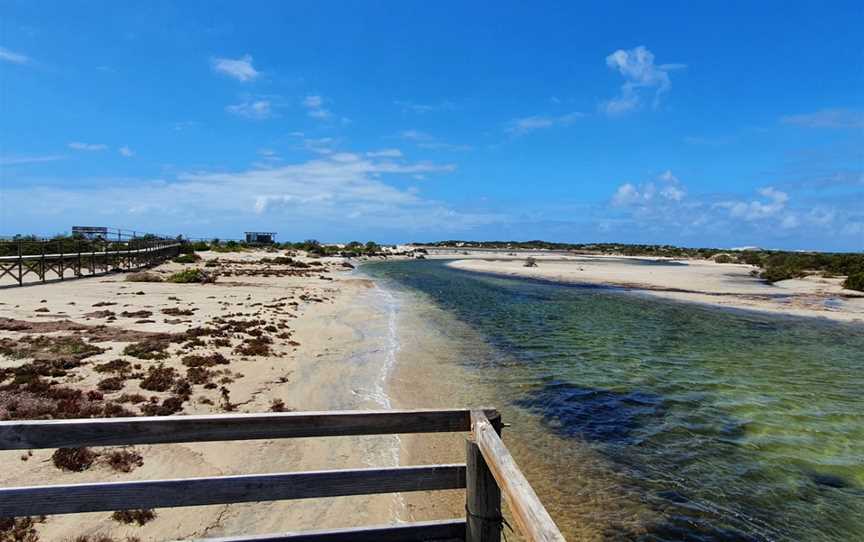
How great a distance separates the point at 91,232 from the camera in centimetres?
5612

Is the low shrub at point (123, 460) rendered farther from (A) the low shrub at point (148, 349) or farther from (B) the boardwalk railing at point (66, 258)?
(B) the boardwalk railing at point (66, 258)

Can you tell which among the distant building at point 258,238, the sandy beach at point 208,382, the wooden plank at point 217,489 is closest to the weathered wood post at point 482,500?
the wooden plank at point 217,489

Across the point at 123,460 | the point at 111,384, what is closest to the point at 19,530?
the point at 123,460

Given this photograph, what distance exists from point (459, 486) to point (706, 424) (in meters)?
10.3

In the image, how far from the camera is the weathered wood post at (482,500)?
416cm

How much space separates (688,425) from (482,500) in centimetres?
1007

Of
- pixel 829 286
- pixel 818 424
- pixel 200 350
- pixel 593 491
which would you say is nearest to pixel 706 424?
pixel 818 424

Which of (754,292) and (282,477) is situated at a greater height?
(282,477)

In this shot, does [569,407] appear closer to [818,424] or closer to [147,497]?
[818,424]

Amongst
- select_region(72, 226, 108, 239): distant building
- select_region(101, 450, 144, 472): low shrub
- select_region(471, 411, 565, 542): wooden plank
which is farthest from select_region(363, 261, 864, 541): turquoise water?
select_region(72, 226, 108, 239): distant building

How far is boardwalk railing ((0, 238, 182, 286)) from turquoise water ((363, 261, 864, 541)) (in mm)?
30675

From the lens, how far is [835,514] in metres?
8.09

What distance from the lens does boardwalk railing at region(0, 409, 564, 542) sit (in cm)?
391

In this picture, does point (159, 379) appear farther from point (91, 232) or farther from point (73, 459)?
point (91, 232)
